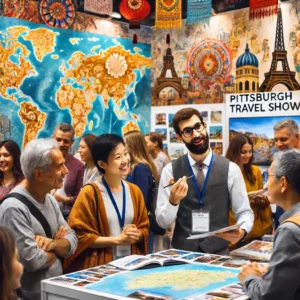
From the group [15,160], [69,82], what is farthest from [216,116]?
[15,160]

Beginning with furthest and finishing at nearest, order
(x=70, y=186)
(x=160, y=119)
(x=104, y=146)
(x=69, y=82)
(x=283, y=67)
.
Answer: (x=160, y=119), (x=69, y=82), (x=283, y=67), (x=70, y=186), (x=104, y=146)

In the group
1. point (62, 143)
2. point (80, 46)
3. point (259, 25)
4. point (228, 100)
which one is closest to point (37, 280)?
point (62, 143)

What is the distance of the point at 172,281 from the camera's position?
8.58 feet

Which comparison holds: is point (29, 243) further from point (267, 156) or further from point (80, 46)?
point (80, 46)

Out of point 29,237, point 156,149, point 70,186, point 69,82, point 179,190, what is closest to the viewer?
point 29,237

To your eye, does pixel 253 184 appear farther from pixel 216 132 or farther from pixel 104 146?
pixel 216 132

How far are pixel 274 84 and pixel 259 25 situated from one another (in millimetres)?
1102

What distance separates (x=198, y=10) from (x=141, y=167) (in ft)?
9.58

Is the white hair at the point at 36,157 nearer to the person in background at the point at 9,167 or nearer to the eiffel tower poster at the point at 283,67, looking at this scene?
the person in background at the point at 9,167

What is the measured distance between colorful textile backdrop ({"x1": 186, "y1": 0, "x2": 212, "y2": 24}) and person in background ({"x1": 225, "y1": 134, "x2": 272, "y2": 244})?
2.45 meters

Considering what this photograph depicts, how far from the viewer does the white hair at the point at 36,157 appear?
2.96 metres

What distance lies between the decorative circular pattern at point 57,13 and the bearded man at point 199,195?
4875 mm

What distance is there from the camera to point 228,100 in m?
7.38

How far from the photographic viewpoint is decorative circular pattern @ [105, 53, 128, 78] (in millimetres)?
8805
